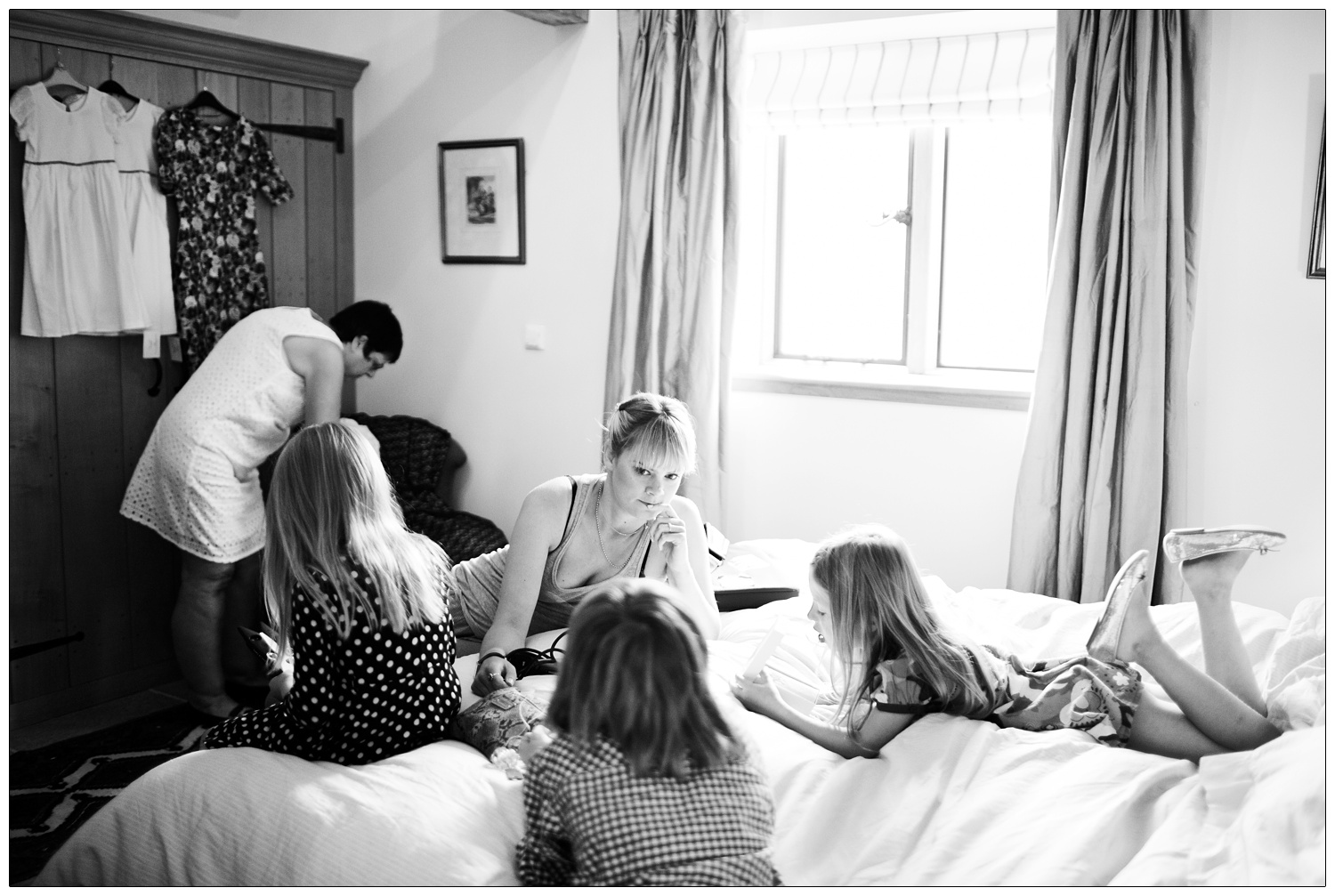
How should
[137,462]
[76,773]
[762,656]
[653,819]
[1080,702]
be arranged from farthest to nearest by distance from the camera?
[137,462] < [76,773] < [762,656] < [1080,702] < [653,819]

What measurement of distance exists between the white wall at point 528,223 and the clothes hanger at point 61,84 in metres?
0.57

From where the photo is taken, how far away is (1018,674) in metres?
1.86

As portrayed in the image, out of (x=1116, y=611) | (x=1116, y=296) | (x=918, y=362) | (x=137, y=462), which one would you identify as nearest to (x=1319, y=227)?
(x=1116, y=296)

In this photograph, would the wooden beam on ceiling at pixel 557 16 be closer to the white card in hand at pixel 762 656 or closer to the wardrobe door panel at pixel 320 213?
the wardrobe door panel at pixel 320 213

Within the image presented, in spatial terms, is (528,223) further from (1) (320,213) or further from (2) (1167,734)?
(2) (1167,734)

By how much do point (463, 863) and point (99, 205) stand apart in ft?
8.21

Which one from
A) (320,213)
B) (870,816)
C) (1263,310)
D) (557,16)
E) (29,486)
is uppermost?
(557,16)

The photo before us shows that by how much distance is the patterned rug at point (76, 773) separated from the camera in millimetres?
2436

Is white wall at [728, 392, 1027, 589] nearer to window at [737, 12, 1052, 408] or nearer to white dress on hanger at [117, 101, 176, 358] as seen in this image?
window at [737, 12, 1052, 408]

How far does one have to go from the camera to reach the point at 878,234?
3.39 m

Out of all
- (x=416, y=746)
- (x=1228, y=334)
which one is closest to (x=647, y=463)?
(x=416, y=746)

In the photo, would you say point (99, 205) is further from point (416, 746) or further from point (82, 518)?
point (416, 746)

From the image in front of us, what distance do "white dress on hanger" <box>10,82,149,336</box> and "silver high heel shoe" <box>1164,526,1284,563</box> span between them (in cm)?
281

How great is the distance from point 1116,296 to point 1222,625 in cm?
114
